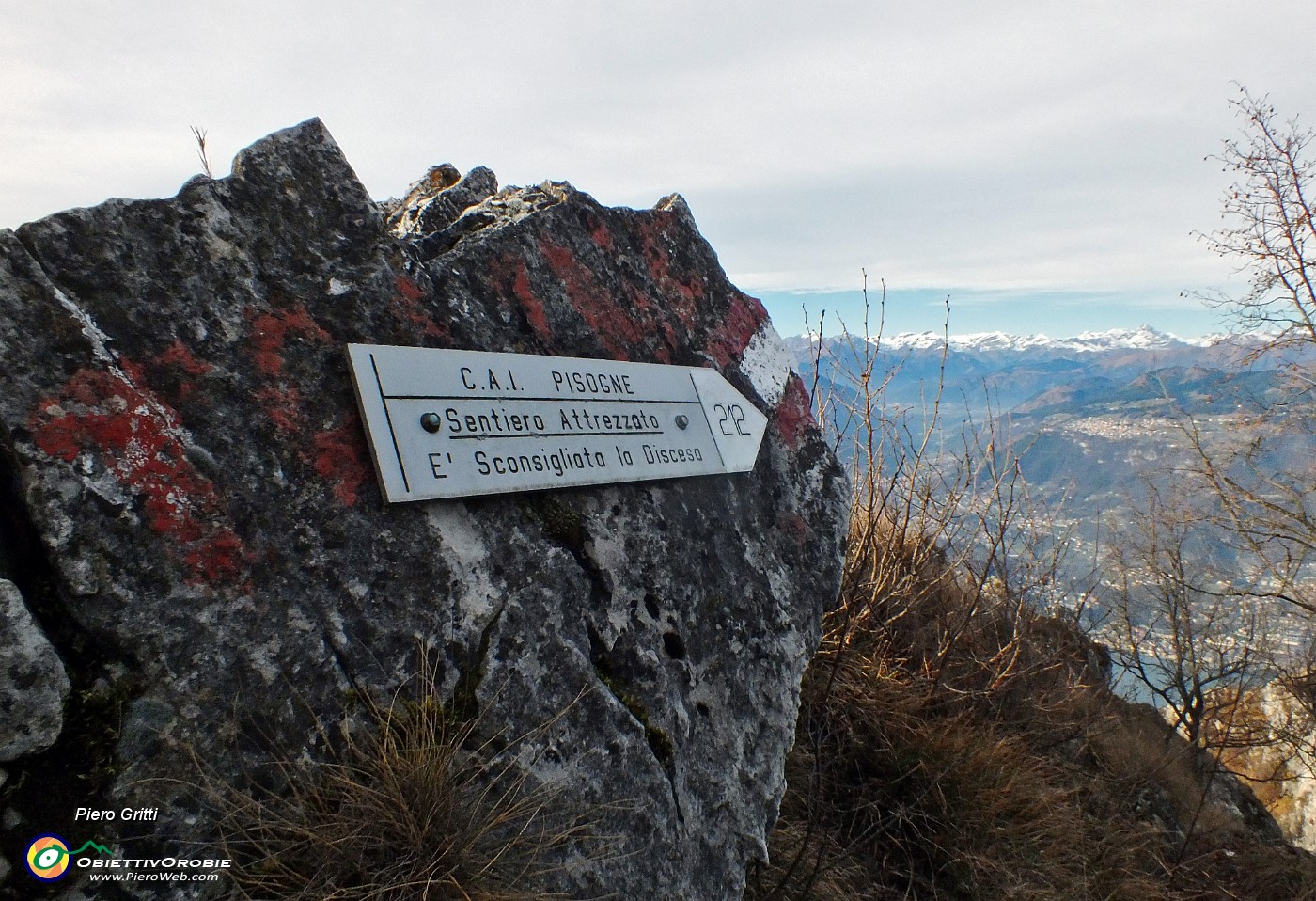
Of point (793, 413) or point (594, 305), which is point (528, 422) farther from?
point (793, 413)

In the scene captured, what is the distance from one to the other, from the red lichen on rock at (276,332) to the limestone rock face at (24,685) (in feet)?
2.58

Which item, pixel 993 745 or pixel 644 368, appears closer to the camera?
pixel 644 368

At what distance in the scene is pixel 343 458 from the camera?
2008mm

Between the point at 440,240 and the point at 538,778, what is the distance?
6.67ft

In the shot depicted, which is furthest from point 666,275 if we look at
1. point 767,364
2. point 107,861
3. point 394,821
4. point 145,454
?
point 107,861

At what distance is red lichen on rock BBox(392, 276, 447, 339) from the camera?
2350mm

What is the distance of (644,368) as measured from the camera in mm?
2885

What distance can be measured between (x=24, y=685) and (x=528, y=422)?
137cm

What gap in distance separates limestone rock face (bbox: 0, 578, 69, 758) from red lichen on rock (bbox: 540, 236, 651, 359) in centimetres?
194

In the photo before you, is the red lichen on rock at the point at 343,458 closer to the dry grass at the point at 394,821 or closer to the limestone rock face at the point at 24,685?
the dry grass at the point at 394,821

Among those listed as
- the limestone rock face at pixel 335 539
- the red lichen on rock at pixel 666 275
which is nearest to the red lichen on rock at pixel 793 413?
the limestone rock face at pixel 335 539

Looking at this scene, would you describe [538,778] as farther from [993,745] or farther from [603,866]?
[993,745]

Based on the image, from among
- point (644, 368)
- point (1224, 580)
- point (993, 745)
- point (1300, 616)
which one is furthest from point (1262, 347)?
point (644, 368)

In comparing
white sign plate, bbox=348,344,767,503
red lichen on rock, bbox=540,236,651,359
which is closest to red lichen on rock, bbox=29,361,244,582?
white sign plate, bbox=348,344,767,503
